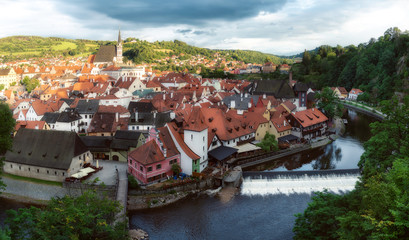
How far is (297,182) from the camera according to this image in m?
35.6

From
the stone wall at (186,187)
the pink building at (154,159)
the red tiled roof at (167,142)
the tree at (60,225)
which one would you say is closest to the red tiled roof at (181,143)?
the red tiled roof at (167,142)

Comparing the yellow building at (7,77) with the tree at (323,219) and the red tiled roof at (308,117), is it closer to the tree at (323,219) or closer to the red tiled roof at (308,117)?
the red tiled roof at (308,117)

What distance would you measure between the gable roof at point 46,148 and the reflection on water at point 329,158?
22.1 metres

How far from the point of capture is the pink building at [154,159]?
109 ft

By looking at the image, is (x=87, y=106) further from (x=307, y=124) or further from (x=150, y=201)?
(x=307, y=124)

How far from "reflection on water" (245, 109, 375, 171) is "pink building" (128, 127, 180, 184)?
11.2 metres

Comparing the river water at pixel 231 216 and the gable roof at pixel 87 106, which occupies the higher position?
the gable roof at pixel 87 106

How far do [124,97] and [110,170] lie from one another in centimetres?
3690

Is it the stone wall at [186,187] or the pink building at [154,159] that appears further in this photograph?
the pink building at [154,159]

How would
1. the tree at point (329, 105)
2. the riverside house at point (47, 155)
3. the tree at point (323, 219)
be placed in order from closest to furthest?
the tree at point (323, 219) < the riverside house at point (47, 155) < the tree at point (329, 105)

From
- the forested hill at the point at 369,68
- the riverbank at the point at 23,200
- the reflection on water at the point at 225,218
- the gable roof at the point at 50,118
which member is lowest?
the riverbank at the point at 23,200

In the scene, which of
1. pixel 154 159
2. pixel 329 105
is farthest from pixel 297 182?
pixel 329 105

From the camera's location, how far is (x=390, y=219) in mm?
13258

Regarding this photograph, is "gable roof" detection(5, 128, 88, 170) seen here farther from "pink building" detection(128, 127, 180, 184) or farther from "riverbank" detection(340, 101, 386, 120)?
"riverbank" detection(340, 101, 386, 120)
